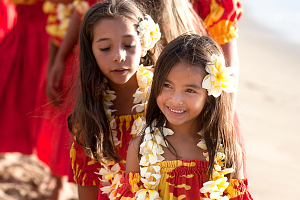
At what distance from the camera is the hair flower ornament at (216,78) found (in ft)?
5.69

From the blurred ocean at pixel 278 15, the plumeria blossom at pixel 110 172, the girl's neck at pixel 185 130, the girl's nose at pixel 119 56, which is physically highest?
the blurred ocean at pixel 278 15

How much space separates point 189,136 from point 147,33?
551 millimetres

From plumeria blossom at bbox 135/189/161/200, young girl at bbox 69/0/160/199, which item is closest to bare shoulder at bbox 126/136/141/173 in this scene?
plumeria blossom at bbox 135/189/161/200

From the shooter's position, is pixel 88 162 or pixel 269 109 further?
pixel 269 109

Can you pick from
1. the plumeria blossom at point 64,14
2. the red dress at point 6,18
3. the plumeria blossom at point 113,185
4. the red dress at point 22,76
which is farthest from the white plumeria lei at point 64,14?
the plumeria blossom at point 113,185

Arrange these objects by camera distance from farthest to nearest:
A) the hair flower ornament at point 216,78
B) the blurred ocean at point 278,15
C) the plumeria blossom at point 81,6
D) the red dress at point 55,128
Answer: the blurred ocean at point 278,15, the red dress at point 55,128, the plumeria blossom at point 81,6, the hair flower ornament at point 216,78

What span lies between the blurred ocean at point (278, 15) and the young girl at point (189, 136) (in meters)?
8.45

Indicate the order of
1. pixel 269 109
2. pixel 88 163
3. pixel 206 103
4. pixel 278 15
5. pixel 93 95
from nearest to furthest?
1. pixel 206 103
2. pixel 93 95
3. pixel 88 163
4. pixel 269 109
5. pixel 278 15

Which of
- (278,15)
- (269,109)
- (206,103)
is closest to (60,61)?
(206,103)

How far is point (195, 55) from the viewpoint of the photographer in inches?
69.4

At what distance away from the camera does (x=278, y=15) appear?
1097 cm

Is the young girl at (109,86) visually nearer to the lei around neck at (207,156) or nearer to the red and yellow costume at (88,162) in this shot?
the red and yellow costume at (88,162)

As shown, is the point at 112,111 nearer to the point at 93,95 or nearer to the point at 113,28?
the point at 93,95

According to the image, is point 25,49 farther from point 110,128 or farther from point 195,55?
point 195,55
